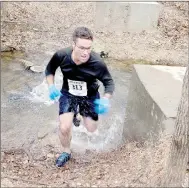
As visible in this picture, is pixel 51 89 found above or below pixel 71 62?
below

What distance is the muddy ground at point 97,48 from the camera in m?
4.08

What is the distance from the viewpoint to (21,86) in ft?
24.7

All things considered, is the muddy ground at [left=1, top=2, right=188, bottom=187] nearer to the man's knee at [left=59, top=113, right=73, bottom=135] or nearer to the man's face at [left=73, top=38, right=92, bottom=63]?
the man's knee at [left=59, top=113, right=73, bottom=135]

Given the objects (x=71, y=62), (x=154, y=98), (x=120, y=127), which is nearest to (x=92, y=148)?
(x=120, y=127)

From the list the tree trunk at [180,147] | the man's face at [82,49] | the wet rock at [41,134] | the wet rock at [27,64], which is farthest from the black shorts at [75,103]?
the wet rock at [27,64]

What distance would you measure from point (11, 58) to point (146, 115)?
4.82m

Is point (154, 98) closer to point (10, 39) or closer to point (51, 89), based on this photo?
point (51, 89)

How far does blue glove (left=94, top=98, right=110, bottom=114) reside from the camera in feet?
14.1

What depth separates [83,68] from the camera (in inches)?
166

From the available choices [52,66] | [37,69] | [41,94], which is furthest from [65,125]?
[37,69]

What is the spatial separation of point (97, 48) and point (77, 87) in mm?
5478

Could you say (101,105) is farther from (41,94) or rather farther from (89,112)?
(41,94)

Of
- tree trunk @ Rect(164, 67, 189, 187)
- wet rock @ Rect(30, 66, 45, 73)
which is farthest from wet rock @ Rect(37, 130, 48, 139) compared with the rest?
wet rock @ Rect(30, 66, 45, 73)

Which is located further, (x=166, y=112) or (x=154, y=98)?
(x=154, y=98)
